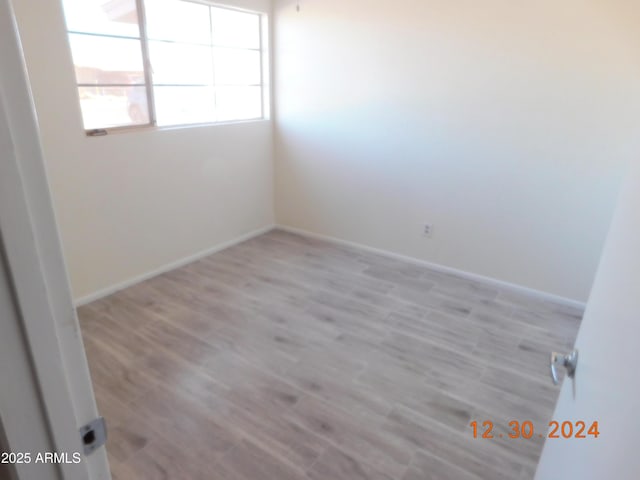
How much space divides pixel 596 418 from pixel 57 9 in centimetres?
306

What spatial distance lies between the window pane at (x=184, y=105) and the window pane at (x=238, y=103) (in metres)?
→ 0.11

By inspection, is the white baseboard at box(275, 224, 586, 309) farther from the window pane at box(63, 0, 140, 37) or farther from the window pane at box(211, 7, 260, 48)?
the window pane at box(63, 0, 140, 37)

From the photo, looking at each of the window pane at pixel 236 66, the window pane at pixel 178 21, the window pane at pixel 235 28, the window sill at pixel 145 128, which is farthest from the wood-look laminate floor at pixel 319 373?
the window pane at pixel 235 28

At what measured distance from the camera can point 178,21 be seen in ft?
10.6

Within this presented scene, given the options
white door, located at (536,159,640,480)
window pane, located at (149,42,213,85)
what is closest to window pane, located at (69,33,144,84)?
window pane, located at (149,42,213,85)

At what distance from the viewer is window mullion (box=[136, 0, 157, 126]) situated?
2.92 meters

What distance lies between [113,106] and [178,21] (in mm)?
888

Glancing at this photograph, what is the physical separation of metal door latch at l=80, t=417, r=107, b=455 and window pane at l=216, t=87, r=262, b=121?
3.46 m

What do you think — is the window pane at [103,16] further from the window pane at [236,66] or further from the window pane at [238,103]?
the window pane at [238,103]

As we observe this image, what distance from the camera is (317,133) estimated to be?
13.0 feet

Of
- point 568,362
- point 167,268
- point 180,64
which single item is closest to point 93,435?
point 568,362

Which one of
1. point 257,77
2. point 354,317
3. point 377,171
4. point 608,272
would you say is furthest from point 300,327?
point 257,77

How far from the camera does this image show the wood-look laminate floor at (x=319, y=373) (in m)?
1.77

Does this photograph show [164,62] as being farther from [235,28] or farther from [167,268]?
[167,268]
